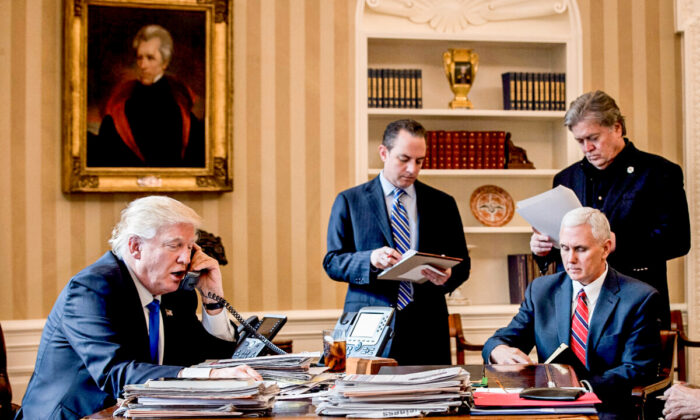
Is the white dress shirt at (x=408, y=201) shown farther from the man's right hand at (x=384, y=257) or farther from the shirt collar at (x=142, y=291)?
the shirt collar at (x=142, y=291)

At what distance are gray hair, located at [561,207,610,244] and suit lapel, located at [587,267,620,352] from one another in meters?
0.18

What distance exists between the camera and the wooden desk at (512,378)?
1759 mm

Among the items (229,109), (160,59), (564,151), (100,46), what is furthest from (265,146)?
(564,151)

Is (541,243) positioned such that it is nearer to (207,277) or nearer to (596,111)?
(596,111)

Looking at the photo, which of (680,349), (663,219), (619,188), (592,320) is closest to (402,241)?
(592,320)

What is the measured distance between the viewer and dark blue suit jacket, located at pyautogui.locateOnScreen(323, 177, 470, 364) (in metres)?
3.26

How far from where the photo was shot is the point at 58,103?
177 inches

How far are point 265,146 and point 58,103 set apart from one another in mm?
1212

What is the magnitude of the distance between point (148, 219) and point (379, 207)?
1.25 meters

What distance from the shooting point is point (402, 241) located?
338 cm

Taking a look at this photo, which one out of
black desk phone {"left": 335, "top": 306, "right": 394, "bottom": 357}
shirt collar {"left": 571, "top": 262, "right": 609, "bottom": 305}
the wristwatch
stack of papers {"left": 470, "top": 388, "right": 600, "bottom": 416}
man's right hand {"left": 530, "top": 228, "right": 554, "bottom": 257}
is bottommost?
stack of papers {"left": 470, "top": 388, "right": 600, "bottom": 416}

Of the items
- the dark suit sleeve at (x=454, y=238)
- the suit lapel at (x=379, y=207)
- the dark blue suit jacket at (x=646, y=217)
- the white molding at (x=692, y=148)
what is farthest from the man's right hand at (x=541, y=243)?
the white molding at (x=692, y=148)

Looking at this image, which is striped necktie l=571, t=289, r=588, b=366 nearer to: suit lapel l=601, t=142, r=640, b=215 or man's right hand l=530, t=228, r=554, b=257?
man's right hand l=530, t=228, r=554, b=257

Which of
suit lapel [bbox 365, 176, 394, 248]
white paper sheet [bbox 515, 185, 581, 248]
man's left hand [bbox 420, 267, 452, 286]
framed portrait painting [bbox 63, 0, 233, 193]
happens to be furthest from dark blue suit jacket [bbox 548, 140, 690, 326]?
framed portrait painting [bbox 63, 0, 233, 193]
